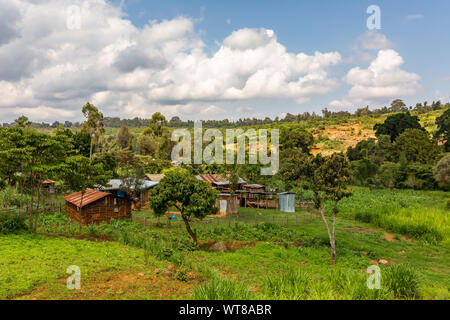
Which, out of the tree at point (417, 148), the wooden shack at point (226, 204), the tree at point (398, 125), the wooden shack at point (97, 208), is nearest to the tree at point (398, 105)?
the tree at point (398, 125)

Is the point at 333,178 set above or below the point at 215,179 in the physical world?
above

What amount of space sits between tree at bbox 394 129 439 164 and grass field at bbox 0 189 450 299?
100 feet

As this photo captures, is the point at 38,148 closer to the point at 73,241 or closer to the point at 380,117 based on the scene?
the point at 73,241

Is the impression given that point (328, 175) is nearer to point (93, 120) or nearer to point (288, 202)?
point (288, 202)

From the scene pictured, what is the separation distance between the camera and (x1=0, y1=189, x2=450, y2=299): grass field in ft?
22.3

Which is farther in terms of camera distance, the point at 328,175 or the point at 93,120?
the point at 93,120

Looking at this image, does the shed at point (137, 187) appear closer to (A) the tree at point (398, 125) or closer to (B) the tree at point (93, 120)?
(B) the tree at point (93, 120)

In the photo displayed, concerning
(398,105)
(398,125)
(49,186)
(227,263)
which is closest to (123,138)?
(49,186)

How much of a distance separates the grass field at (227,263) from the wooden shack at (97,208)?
125 cm

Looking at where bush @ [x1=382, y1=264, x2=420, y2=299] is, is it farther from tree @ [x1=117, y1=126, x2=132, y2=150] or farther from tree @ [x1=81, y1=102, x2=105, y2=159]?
tree @ [x1=117, y1=126, x2=132, y2=150]

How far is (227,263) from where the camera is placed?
481 inches

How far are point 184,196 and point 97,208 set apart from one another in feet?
30.5

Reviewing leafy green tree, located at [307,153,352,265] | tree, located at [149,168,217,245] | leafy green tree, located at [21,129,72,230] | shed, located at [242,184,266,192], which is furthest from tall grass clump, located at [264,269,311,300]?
shed, located at [242,184,266,192]
